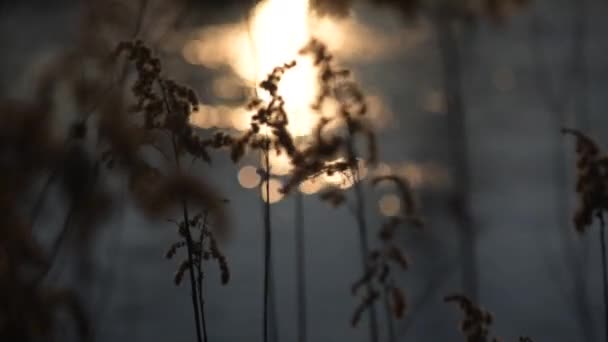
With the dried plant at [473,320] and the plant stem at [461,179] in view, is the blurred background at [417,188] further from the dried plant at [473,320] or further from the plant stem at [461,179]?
the dried plant at [473,320]

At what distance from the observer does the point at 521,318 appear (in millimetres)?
3795

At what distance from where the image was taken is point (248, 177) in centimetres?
607

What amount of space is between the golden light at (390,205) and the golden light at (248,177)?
0.92 meters

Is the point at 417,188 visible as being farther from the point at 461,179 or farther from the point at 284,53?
the point at 284,53

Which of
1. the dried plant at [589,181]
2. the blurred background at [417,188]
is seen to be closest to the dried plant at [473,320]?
the dried plant at [589,181]

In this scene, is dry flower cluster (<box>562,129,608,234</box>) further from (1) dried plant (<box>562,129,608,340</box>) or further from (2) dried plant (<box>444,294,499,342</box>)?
(2) dried plant (<box>444,294,499,342</box>)

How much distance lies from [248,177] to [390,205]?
1.24 m

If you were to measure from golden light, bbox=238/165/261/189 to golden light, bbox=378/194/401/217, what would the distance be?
921 mm

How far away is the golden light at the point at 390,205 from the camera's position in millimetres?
5000

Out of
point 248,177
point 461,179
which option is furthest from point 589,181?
point 248,177

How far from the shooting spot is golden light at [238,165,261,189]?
590 cm

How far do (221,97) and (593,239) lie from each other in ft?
12.2

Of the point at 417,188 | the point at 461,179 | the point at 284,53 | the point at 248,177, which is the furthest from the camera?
the point at 248,177

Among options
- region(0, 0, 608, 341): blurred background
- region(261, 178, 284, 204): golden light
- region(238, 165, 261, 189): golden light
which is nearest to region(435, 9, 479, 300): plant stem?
region(0, 0, 608, 341): blurred background
